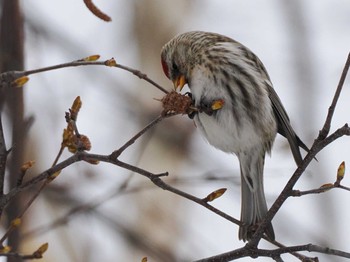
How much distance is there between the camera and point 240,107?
10.9 feet

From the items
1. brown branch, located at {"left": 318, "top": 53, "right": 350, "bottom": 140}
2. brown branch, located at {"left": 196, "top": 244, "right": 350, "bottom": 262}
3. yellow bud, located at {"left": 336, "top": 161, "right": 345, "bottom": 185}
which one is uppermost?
brown branch, located at {"left": 318, "top": 53, "right": 350, "bottom": 140}

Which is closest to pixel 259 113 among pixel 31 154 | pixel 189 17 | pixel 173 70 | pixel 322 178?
pixel 173 70

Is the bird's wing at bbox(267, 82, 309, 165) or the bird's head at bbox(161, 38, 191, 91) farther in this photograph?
the bird's head at bbox(161, 38, 191, 91)

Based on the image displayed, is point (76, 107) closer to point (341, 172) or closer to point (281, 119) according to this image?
point (341, 172)

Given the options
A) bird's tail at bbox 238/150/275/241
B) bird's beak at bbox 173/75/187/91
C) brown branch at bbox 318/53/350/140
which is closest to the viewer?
brown branch at bbox 318/53/350/140

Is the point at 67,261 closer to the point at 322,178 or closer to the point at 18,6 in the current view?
the point at 322,178

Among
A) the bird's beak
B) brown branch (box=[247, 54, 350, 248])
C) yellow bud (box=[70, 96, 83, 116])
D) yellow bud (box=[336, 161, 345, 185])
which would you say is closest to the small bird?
the bird's beak

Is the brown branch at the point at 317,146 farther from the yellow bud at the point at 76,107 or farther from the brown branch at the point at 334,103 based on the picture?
the yellow bud at the point at 76,107

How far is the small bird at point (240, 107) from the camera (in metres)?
3.30

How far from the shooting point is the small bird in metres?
3.30

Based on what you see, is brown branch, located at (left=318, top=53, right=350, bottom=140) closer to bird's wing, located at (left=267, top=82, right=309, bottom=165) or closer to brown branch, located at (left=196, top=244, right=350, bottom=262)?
brown branch, located at (left=196, top=244, right=350, bottom=262)

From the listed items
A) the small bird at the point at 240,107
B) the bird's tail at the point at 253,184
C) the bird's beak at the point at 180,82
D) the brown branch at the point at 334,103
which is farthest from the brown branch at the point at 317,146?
the bird's beak at the point at 180,82

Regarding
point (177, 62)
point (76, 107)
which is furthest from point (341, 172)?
point (177, 62)

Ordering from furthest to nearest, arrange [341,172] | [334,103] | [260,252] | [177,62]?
[177,62] → [341,172] → [260,252] → [334,103]
